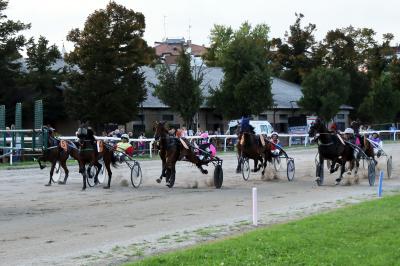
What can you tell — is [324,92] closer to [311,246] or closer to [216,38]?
[216,38]

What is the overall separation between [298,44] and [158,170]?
4965 centimetres

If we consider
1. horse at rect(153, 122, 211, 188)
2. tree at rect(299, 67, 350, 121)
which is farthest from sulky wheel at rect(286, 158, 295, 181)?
tree at rect(299, 67, 350, 121)

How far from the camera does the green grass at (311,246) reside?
843cm

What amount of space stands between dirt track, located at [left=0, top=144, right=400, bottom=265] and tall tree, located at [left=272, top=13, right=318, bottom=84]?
4971cm

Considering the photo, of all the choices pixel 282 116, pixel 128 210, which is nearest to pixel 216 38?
pixel 282 116

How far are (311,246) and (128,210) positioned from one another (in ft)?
21.8

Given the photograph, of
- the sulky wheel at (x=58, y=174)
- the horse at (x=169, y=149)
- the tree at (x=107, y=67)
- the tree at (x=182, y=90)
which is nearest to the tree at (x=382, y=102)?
the tree at (x=182, y=90)

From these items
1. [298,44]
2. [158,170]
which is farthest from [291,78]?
[158,170]

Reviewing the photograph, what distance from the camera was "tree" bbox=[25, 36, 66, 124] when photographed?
49.0 m

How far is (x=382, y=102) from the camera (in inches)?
2589

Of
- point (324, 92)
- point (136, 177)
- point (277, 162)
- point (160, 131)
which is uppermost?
point (324, 92)

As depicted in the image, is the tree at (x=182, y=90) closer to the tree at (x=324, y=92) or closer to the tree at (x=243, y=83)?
the tree at (x=243, y=83)

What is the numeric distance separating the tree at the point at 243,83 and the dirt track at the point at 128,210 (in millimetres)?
26894

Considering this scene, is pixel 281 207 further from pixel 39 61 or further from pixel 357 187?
pixel 39 61
